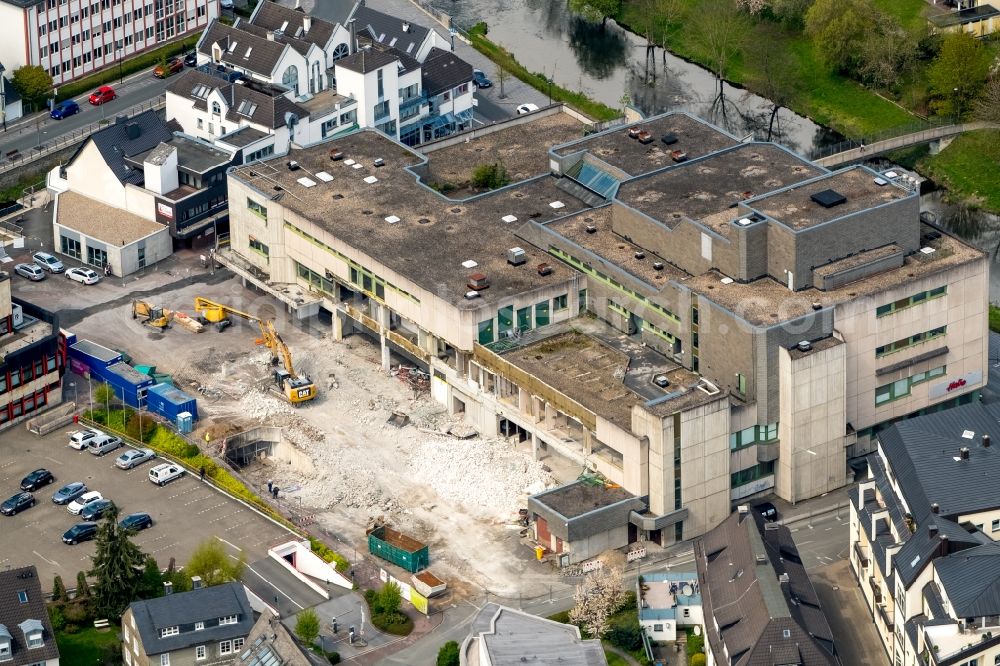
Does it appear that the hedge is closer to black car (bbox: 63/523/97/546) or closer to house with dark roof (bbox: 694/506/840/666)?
black car (bbox: 63/523/97/546)

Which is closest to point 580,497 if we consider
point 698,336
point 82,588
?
point 698,336

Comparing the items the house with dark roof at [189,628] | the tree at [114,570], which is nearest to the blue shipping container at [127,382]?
the tree at [114,570]

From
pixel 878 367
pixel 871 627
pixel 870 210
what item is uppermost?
pixel 870 210

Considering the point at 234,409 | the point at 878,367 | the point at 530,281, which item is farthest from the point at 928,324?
the point at 234,409

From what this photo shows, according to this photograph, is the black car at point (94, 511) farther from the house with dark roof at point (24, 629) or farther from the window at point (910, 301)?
the window at point (910, 301)

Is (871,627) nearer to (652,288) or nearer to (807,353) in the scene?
(807,353)

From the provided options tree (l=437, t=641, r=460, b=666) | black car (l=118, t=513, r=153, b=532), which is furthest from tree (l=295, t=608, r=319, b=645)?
black car (l=118, t=513, r=153, b=532)
